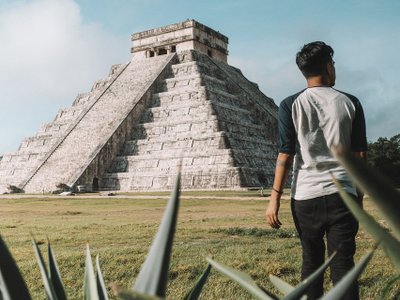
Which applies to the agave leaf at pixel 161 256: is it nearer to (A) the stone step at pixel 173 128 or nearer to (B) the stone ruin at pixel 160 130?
(B) the stone ruin at pixel 160 130

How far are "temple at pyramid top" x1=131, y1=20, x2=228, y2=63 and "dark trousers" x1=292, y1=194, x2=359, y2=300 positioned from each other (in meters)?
28.5

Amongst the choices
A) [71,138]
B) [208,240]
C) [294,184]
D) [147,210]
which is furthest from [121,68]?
[294,184]

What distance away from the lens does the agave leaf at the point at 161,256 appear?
654 millimetres

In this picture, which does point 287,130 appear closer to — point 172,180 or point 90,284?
point 90,284

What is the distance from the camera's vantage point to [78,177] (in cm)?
2428

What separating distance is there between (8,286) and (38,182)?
2570cm

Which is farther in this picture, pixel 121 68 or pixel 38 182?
pixel 121 68

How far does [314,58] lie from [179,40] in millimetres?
28949

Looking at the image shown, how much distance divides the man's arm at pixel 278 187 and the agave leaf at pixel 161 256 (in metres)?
2.51

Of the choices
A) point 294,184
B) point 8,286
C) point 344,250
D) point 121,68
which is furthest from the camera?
point 121,68

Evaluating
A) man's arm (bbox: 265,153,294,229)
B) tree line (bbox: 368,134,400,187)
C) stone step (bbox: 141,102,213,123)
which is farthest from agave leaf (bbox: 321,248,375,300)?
tree line (bbox: 368,134,400,187)

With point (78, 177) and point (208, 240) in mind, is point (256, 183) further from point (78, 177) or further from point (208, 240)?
point (208, 240)

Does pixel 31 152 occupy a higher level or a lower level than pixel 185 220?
higher

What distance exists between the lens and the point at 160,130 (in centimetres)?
2608
